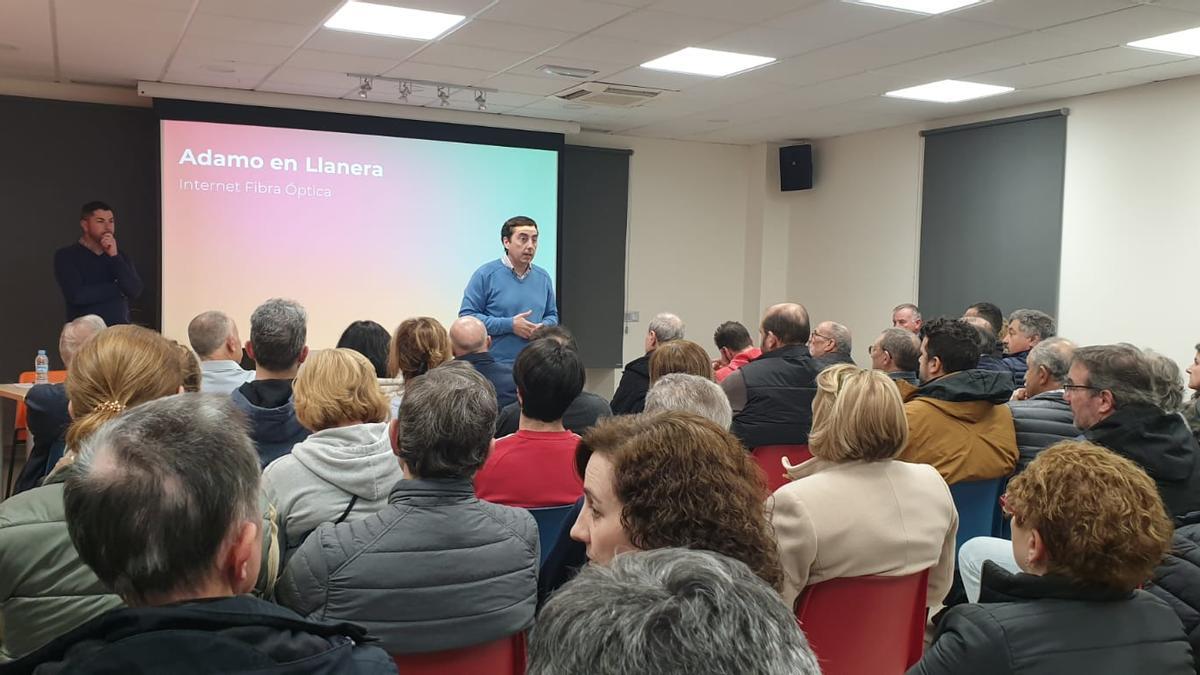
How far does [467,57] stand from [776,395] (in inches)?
138

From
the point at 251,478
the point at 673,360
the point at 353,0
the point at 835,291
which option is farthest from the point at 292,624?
the point at 835,291

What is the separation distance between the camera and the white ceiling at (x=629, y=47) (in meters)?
5.02

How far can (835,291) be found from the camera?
9.32 metres

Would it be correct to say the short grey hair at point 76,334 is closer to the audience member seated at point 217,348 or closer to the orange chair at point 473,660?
the audience member seated at point 217,348

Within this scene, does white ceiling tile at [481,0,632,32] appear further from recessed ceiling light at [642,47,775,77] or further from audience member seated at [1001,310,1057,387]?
audience member seated at [1001,310,1057,387]

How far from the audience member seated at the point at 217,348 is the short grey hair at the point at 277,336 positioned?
0.55 m

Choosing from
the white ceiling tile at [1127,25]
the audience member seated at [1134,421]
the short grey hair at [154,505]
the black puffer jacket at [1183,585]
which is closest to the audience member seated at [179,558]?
the short grey hair at [154,505]

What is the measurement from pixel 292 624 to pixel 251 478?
0.25 metres

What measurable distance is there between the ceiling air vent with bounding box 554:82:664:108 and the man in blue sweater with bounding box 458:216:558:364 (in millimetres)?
1596

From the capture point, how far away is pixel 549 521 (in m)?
2.67

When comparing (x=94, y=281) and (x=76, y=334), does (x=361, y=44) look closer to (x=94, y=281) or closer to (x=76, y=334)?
(x=76, y=334)

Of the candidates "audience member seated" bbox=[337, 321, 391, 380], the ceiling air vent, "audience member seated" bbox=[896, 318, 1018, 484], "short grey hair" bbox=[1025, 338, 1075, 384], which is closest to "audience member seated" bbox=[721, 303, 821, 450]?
"audience member seated" bbox=[896, 318, 1018, 484]

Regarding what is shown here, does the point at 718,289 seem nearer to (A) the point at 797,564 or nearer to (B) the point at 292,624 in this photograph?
(A) the point at 797,564

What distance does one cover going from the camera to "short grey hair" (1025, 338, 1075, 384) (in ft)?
13.0
